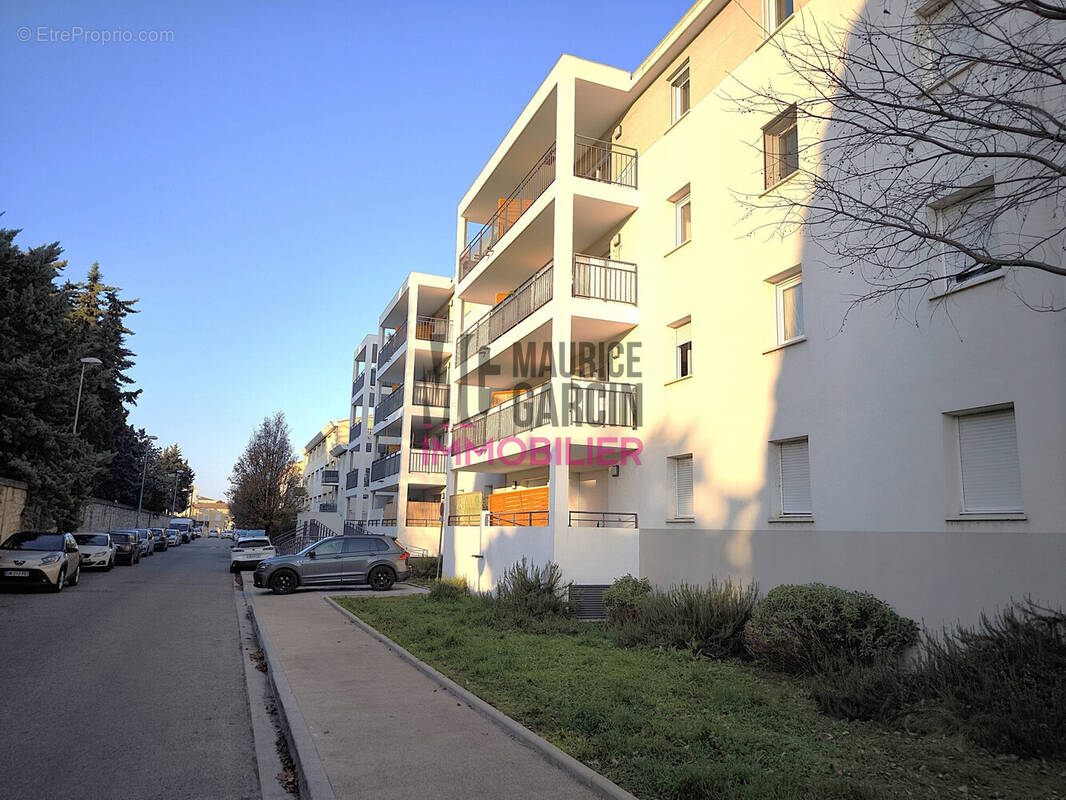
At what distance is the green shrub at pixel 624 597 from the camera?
42.4ft

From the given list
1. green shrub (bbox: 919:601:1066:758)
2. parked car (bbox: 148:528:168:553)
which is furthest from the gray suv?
parked car (bbox: 148:528:168:553)

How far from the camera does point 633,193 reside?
1703cm

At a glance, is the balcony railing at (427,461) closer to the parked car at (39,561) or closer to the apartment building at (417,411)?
the apartment building at (417,411)

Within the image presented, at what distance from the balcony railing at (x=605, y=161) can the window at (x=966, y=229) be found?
8878 millimetres

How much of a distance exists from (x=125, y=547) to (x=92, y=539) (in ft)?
16.6

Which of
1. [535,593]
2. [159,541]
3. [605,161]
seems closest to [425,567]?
[535,593]

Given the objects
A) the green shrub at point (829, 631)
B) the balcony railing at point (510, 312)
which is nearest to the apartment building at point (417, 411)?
the balcony railing at point (510, 312)

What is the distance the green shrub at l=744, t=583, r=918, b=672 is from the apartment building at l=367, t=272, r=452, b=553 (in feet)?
67.4

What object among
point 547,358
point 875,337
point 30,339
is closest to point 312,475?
point 30,339

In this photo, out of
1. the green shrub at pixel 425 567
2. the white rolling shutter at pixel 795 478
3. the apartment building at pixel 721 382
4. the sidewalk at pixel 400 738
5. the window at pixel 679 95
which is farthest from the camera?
the green shrub at pixel 425 567

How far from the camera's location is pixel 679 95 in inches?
640

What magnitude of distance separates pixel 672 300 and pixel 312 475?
71964mm

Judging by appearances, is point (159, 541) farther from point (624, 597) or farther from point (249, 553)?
point (624, 597)

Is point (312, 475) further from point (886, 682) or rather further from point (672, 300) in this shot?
point (886, 682)
